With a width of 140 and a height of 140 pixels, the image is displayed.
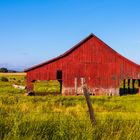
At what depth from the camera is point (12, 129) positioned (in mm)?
9117

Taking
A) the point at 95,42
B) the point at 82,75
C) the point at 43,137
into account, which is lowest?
the point at 43,137

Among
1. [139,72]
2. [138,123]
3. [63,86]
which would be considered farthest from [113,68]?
[138,123]

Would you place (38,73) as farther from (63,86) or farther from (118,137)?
(118,137)

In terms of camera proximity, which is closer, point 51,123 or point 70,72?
point 51,123

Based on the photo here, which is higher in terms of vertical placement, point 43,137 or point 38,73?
point 38,73

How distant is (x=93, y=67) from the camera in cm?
3909

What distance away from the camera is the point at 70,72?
39.1 m

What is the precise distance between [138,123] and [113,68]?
29169 mm

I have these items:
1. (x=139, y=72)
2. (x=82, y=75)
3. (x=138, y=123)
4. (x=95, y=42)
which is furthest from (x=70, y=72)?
(x=138, y=123)

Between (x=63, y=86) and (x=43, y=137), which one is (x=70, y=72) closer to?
(x=63, y=86)

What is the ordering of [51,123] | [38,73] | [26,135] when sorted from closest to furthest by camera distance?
1. [26,135]
2. [51,123]
3. [38,73]

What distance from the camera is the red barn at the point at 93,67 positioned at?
128 feet

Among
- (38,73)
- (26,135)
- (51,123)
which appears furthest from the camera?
(38,73)

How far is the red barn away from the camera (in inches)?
1532
